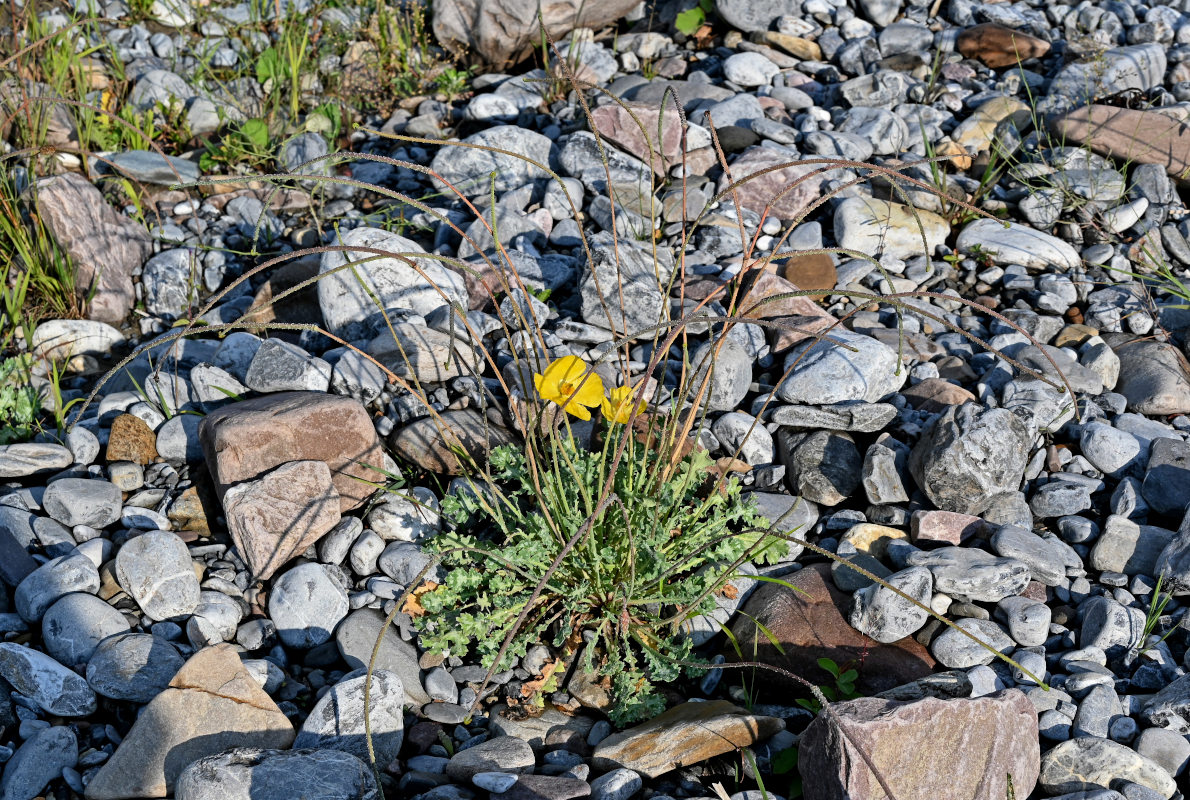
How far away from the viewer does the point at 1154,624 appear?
245 centimetres

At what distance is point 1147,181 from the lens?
13.2 ft

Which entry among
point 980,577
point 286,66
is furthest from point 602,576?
point 286,66

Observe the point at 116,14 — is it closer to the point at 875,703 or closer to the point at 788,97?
the point at 788,97

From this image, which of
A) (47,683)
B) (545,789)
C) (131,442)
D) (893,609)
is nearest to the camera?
A: (545,789)

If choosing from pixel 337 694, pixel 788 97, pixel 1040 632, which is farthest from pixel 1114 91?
pixel 337 694

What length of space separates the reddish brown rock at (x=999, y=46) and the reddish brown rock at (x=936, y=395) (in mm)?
2562

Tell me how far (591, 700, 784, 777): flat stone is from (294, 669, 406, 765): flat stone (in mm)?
472

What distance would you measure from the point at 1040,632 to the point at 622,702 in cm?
108

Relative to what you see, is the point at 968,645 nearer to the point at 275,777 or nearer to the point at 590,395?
the point at 590,395

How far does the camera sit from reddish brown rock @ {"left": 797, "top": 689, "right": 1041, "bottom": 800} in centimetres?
189

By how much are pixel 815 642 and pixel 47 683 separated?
1863mm

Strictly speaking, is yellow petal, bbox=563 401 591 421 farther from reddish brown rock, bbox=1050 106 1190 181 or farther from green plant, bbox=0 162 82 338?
reddish brown rock, bbox=1050 106 1190 181

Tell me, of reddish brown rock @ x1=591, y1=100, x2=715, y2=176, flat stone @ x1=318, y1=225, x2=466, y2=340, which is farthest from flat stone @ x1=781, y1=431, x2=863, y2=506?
reddish brown rock @ x1=591, y1=100, x2=715, y2=176

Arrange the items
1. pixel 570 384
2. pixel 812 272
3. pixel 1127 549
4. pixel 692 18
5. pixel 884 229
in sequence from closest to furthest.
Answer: pixel 570 384 < pixel 1127 549 < pixel 812 272 < pixel 884 229 < pixel 692 18
